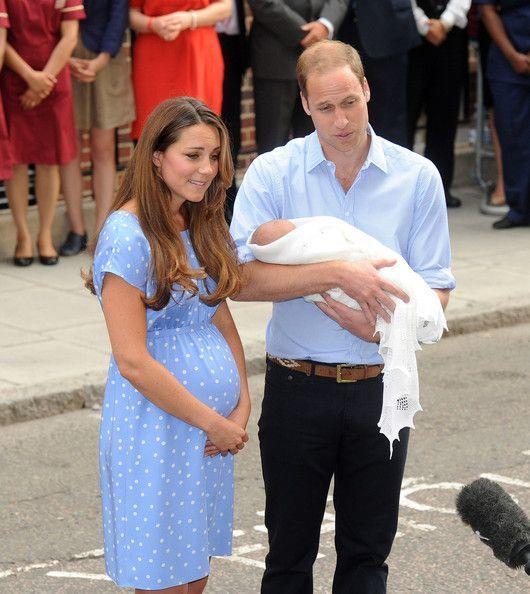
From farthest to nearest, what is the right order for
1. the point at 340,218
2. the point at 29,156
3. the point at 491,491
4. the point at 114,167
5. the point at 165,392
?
the point at 114,167 < the point at 29,156 < the point at 340,218 < the point at 165,392 < the point at 491,491

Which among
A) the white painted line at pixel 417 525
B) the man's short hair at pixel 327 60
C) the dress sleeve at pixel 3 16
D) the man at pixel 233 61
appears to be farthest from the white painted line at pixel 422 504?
the man at pixel 233 61

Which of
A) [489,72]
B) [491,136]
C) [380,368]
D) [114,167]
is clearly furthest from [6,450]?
[491,136]

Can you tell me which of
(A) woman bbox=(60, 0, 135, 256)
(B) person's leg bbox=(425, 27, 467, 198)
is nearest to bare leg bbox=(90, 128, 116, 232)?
(A) woman bbox=(60, 0, 135, 256)

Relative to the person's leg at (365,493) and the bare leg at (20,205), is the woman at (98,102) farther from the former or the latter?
the person's leg at (365,493)

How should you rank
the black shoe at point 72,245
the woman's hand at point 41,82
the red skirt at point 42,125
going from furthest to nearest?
the black shoe at point 72,245
the red skirt at point 42,125
the woman's hand at point 41,82

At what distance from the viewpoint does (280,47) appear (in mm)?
11188

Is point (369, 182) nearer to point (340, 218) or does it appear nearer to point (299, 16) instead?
point (340, 218)

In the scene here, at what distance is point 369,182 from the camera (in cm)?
433

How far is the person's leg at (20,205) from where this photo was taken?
10453 mm

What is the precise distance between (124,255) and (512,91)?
899 cm

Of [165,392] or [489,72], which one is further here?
[489,72]

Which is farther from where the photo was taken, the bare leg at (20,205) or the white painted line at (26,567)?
the bare leg at (20,205)

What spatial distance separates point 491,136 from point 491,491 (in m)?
11.2

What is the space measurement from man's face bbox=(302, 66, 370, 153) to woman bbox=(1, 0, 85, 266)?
244 inches
